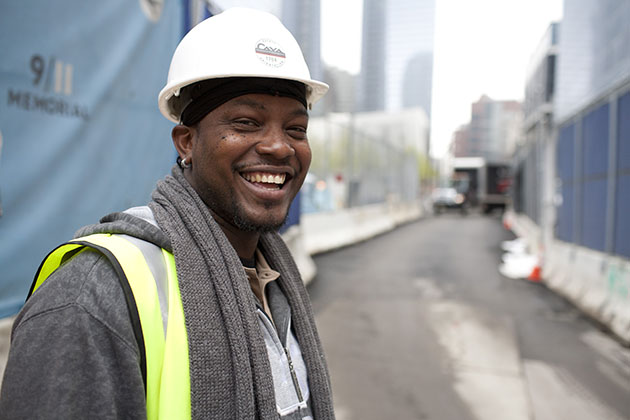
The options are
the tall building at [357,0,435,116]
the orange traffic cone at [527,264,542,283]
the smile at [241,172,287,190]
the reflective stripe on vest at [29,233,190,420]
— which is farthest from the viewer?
the tall building at [357,0,435,116]

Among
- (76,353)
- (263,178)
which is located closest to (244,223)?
(263,178)

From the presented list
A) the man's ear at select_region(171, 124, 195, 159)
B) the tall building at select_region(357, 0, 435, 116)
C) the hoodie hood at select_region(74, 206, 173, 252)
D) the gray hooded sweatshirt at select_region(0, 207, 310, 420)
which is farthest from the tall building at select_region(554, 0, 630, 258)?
the tall building at select_region(357, 0, 435, 116)

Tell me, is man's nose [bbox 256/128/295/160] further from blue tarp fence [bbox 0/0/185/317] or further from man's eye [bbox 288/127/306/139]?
blue tarp fence [bbox 0/0/185/317]

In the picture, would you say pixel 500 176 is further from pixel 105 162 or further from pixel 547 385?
pixel 105 162

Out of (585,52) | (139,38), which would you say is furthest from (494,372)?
(585,52)

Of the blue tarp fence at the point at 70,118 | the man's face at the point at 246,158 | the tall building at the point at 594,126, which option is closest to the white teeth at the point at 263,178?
the man's face at the point at 246,158

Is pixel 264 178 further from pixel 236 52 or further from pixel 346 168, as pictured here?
pixel 346 168

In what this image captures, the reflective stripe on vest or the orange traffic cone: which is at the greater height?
the reflective stripe on vest

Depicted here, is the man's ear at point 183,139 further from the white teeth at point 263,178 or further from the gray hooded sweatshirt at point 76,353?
the gray hooded sweatshirt at point 76,353

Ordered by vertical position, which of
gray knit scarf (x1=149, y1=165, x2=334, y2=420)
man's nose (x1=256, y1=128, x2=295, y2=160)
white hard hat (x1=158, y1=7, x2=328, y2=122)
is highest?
white hard hat (x1=158, y1=7, x2=328, y2=122)

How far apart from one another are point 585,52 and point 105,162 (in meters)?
8.61

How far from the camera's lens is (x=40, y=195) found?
109 inches

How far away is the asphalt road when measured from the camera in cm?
423

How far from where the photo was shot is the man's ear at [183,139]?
62.4 inches
